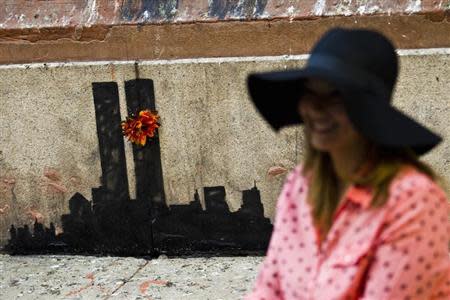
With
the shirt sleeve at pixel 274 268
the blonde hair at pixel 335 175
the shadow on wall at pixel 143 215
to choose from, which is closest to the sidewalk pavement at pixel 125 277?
the shadow on wall at pixel 143 215

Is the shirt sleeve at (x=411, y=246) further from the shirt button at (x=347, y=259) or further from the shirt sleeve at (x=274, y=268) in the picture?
the shirt sleeve at (x=274, y=268)

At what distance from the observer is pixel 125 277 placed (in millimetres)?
4785

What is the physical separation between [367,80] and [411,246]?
1.18ft

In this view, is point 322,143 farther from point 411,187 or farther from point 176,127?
point 176,127

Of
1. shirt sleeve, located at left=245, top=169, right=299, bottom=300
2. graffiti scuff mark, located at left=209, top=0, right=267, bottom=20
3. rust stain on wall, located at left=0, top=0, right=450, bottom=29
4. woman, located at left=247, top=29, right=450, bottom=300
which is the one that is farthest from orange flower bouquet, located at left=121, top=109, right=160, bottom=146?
woman, located at left=247, top=29, right=450, bottom=300

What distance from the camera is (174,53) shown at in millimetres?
4762

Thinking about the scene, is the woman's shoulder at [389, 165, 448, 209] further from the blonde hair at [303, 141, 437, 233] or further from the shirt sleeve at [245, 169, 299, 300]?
the shirt sleeve at [245, 169, 299, 300]

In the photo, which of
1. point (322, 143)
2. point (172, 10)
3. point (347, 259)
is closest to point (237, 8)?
point (172, 10)

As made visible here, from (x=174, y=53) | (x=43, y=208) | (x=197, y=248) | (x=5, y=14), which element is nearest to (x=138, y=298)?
(x=197, y=248)

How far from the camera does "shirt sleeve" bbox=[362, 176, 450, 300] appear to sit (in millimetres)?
1889

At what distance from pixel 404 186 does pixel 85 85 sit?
3.18 m

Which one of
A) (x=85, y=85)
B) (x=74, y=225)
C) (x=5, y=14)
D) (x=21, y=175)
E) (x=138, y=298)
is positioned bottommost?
(x=138, y=298)

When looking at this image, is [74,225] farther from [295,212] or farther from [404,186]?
[404,186]

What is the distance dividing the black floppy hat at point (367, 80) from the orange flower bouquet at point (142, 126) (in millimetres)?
2803
